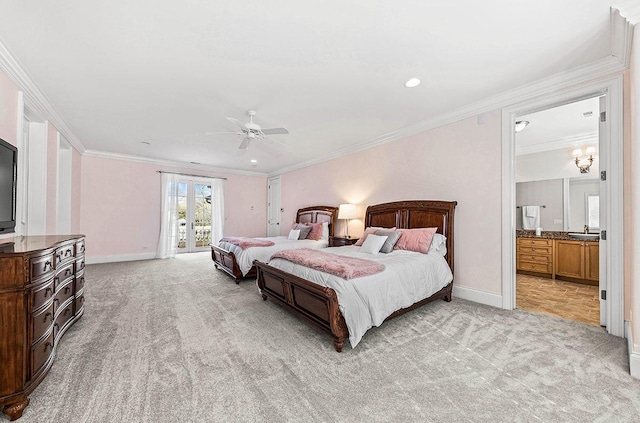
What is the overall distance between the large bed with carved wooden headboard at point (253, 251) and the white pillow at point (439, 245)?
2.36 metres

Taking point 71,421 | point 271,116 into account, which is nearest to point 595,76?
point 271,116

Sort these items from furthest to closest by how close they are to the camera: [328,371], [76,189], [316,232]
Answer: [316,232], [76,189], [328,371]

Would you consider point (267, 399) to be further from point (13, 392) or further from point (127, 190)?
point (127, 190)

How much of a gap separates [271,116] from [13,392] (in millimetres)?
3555

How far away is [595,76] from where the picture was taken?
2.60 meters

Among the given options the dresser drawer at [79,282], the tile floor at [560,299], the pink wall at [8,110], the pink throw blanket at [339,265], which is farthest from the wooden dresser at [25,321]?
the tile floor at [560,299]

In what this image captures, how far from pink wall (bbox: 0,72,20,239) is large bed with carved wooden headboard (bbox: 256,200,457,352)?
275 centimetres

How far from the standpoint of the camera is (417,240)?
3.56 meters

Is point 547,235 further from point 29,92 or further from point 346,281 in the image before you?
point 29,92

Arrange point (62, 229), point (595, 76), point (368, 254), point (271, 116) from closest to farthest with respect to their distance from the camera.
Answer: point (595, 76) < point (368, 254) < point (271, 116) < point (62, 229)

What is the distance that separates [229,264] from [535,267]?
582cm

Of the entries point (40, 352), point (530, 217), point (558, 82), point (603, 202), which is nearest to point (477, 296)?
point (603, 202)

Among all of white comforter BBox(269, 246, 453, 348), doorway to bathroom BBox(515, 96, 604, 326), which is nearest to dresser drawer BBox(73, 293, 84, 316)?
white comforter BBox(269, 246, 453, 348)

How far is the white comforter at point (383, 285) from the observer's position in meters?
2.25
